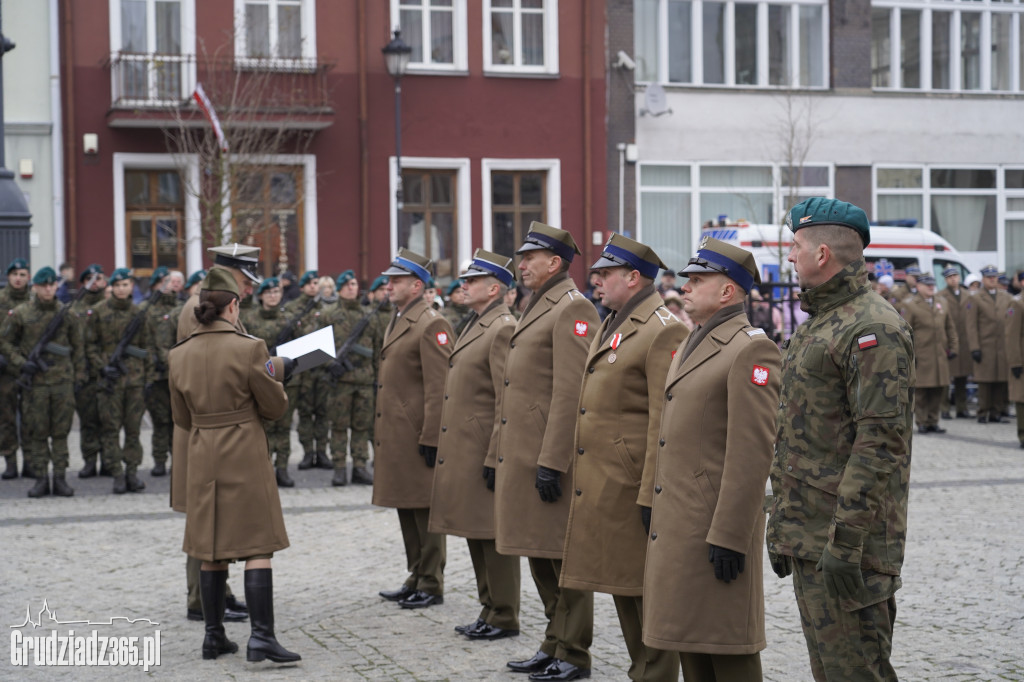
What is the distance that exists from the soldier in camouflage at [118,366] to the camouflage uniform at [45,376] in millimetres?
255

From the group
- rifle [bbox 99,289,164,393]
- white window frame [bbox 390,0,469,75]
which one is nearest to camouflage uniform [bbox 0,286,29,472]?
rifle [bbox 99,289,164,393]

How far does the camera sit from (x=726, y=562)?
16.2 ft

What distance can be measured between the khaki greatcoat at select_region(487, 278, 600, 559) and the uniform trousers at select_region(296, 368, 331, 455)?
7513 millimetres

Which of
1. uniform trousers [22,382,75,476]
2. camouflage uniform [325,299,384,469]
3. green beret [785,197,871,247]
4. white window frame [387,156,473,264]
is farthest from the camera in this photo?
white window frame [387,156,473,264]

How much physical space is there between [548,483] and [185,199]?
18344 mm

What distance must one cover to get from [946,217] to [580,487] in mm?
25744

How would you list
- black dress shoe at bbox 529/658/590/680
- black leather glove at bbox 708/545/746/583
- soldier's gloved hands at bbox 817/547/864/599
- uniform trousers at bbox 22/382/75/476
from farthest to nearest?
uniform trousers at bbox 22/382/75/476
black dress shoe at bbox 529/658/590/680
black leather glove at bbox 708/545/746/583
soldier's gloved hands at bbox 817/547/864/599

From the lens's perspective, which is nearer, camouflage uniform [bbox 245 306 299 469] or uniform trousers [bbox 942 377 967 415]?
camouflage uniform [bbox 245 306 299 469]

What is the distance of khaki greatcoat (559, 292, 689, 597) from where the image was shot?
5.91 meters

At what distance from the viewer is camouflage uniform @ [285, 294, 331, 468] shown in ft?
46.7

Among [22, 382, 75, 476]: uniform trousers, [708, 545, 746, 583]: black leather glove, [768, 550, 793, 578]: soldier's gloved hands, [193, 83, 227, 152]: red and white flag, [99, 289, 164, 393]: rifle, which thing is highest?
[193, 83, 227, 152]: red and white flag

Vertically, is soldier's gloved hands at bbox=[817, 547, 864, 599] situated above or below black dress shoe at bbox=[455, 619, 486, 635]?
above

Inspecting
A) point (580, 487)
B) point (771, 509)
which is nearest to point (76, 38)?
point (580, 487)

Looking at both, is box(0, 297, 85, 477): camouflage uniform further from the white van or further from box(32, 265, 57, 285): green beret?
the white van
